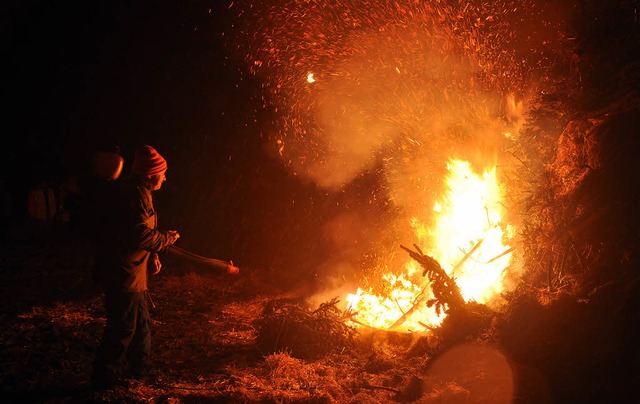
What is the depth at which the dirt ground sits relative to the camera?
4.14m

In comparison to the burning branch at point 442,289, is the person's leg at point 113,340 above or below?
below

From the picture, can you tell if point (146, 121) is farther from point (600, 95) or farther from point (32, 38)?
point (600, 95)

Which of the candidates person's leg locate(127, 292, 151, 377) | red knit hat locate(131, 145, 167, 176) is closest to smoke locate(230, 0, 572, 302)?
red knit hat locate(131, 145, 167, 176)

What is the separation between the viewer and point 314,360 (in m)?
5.50

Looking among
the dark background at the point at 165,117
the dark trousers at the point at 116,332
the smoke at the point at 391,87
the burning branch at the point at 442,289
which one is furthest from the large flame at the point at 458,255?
the dark trousers at the point at 116,332

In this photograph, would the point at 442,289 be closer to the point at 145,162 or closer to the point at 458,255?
the point at 458,255

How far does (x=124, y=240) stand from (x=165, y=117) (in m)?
8.52

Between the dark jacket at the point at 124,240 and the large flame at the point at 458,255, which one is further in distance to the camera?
the large flame at the point at 458,255

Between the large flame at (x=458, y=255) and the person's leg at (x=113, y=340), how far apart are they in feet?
11.1

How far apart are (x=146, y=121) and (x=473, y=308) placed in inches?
385

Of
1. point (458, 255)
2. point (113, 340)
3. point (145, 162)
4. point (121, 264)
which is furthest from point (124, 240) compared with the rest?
point (458, 255)

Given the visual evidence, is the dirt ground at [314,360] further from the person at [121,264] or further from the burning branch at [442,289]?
the burning branch at [442,289]

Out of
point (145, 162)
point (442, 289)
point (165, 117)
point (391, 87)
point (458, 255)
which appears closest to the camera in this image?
point (145, 162)

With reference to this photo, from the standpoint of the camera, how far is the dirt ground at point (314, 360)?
13.6 feet
